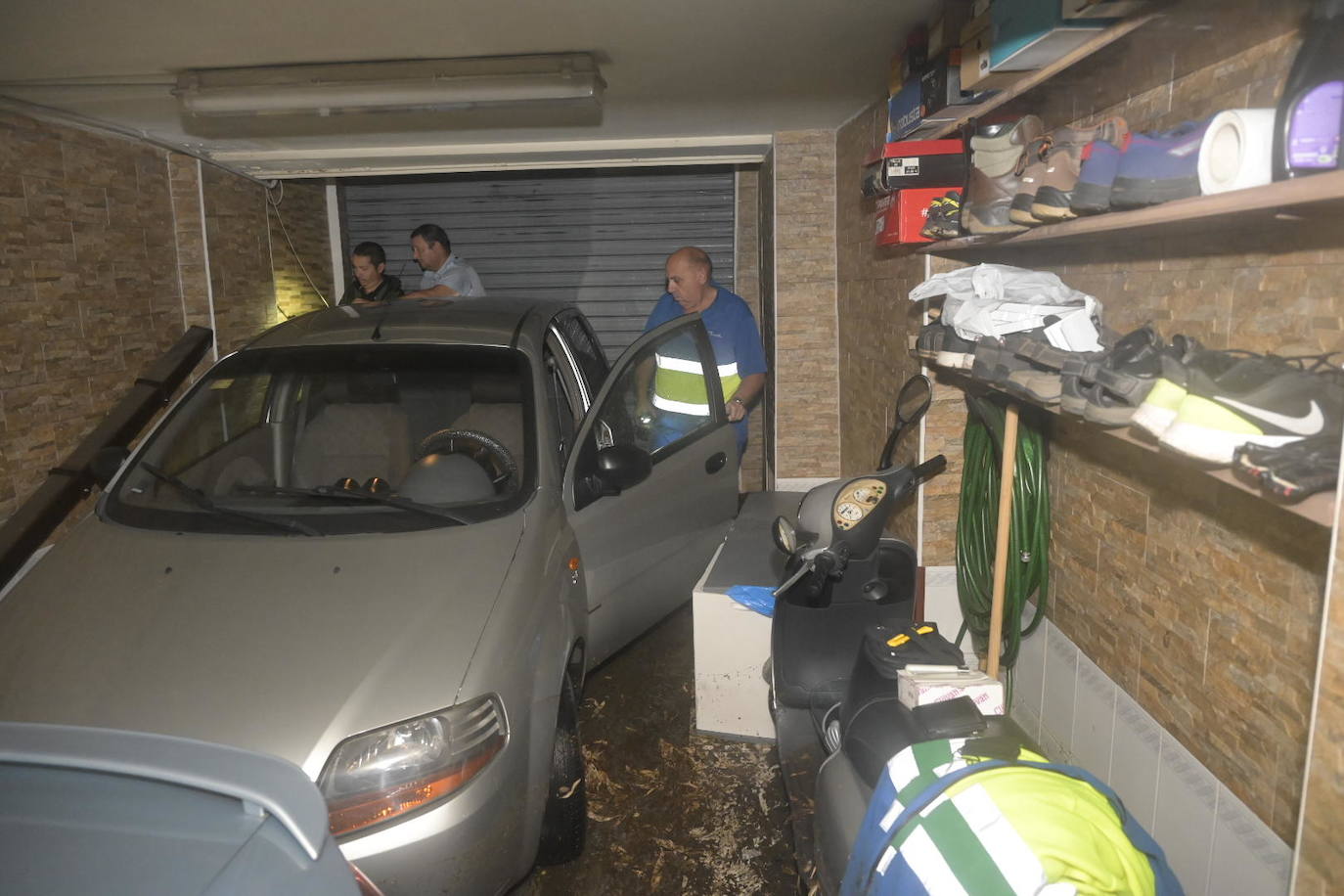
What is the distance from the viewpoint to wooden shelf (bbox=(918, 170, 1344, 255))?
4.61 ft

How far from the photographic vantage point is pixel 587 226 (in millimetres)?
7281

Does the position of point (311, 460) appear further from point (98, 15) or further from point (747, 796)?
point (747, 796)

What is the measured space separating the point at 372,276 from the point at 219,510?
357 centimetres

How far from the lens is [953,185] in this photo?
332 cm

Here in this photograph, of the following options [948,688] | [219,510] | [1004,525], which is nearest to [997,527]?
[1004,525]

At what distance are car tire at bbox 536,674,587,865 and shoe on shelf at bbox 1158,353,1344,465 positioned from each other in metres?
1.94

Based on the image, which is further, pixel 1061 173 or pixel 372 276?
pixel 372 276

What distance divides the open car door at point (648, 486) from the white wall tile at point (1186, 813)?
188 centimetres

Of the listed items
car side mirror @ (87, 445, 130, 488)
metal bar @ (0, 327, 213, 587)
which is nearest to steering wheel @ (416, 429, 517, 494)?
car side mirror @ (87, 445, 130, 488)

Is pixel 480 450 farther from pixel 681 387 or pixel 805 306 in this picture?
pixel 805 306

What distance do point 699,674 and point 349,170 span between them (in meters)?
4.33

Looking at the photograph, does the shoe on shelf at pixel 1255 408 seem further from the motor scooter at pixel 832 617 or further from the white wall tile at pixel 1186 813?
the white wall tile at pixel 1186 813

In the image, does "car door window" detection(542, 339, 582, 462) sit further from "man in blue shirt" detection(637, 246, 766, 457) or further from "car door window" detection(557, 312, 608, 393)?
Result: "man in blue shirt" detection(637, 246, 766, 457)

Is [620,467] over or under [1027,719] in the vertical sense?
over
